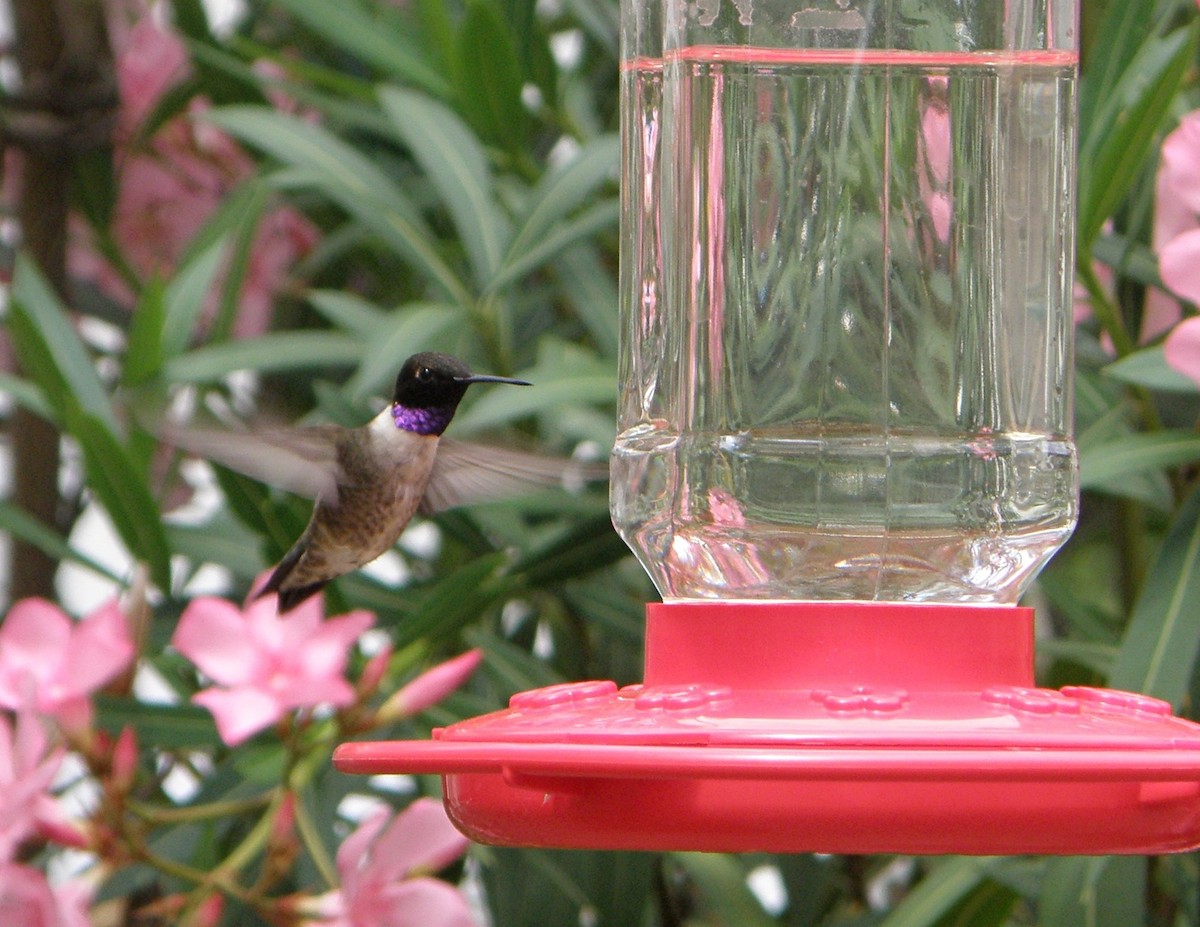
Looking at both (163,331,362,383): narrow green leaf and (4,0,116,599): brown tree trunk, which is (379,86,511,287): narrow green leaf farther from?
(4,0,116,599): brown tree trunk

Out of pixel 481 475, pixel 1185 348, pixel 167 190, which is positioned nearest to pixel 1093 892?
pixel 1185 348

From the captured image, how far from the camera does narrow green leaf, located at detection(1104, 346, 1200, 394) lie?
148 centimetres

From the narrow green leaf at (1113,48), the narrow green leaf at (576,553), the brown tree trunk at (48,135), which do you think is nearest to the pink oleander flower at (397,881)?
the narrow green leaf at (576,553)

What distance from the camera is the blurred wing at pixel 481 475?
1458 mm

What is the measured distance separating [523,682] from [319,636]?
421 millimetres

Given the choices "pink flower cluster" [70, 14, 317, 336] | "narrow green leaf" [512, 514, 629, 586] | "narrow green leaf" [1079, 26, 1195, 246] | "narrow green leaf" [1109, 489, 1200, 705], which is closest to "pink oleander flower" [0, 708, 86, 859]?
"narrow green leaf" [512, 514, 629, 586]

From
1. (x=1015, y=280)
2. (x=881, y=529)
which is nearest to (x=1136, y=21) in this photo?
(x=1015, y=280)

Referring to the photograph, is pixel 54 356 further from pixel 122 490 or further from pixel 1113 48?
pixel 1113 48

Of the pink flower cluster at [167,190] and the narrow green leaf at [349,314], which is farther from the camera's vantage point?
the pink flower cluster at [167,190]

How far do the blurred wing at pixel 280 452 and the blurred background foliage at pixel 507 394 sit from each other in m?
0.06

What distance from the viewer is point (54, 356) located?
1.88m

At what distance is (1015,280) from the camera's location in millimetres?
1388

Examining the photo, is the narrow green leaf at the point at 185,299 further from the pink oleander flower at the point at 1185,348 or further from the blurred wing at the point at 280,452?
the pink oleander flower at the point at 1185,348

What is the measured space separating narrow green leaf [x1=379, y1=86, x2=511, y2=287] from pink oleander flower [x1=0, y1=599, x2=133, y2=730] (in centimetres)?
60
